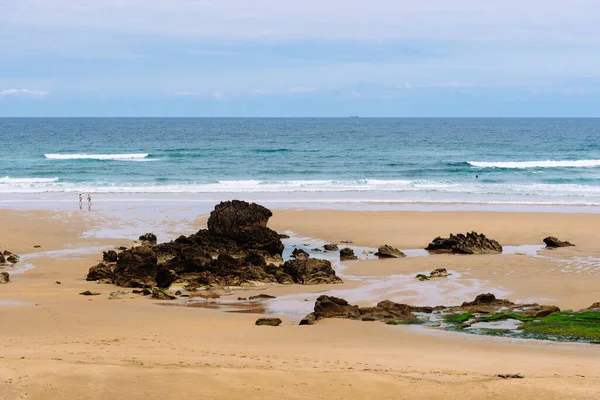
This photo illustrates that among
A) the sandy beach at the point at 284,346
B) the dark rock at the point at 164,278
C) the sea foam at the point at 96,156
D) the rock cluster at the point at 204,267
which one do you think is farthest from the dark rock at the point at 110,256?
the sea foam at the point at 96,156

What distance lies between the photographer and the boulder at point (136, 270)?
1794 cm

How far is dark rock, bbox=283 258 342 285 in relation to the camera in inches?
727

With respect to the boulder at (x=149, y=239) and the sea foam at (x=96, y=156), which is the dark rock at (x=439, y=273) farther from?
the sea foam at (x=96, y=156)

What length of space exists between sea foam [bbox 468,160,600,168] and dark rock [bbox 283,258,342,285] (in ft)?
139

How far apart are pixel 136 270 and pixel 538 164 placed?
163ft

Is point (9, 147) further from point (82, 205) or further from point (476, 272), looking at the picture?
point (476, 272)

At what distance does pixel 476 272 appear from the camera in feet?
64.9

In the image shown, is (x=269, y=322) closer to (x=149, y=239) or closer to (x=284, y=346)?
(x=284, y=346)

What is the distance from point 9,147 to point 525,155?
53877 mm

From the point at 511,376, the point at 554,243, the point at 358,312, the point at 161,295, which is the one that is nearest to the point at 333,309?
the point at 358,312

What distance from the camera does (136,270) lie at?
1811 cm

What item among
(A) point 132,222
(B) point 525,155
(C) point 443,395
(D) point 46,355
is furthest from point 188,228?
(B) point 525,155

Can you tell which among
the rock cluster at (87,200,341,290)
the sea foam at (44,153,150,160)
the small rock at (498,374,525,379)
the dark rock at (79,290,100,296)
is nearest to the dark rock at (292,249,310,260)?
the rock cluster at (87,200,341,290)

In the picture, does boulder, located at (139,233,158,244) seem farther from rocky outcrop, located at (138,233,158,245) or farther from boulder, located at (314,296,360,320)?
boulder, located at (314,296,360,320)
